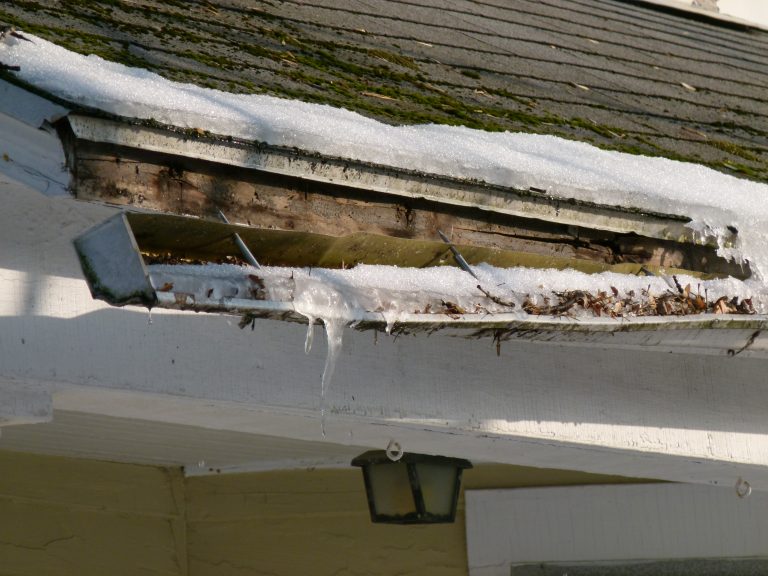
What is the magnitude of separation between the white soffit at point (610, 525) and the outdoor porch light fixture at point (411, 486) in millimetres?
958

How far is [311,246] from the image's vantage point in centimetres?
219

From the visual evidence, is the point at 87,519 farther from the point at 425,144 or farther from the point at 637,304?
the point at 637,304

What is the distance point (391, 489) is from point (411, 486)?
8 centimetres

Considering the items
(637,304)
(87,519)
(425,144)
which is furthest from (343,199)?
(87,519)

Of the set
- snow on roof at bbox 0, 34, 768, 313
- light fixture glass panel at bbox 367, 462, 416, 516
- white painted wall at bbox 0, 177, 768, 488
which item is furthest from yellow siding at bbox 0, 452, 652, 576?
snow on roof at bbox 0, 34, 768, 313

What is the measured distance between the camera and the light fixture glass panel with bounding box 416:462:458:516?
3.43 metres

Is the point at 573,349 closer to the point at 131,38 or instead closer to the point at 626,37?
the point at 131,38

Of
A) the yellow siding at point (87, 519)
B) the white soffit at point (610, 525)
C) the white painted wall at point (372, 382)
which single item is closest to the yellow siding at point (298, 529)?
the yellow siding at point (87, 519)

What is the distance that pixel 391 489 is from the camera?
3500 mm

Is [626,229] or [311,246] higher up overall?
[626,229]

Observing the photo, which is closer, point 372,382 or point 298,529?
point 372,382

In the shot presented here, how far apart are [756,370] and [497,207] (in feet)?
3.72

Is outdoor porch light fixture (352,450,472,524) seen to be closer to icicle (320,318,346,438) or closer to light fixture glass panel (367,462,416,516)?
light fixture glass panel (367,462,416,516)

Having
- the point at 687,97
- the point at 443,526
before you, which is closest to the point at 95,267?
the point at 443,526
